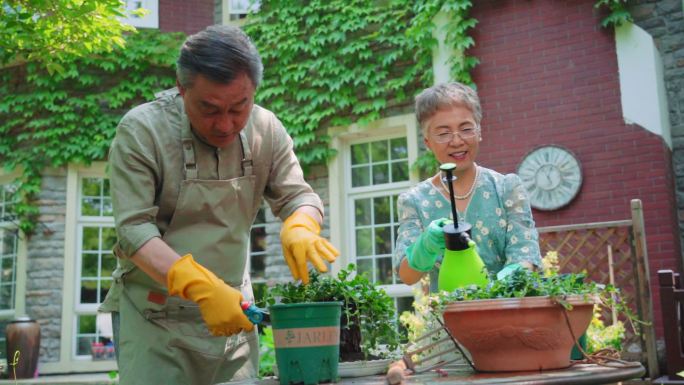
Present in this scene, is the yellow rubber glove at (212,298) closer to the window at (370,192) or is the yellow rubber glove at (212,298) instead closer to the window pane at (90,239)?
the window at (370,192)

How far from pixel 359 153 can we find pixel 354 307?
20.1 feet

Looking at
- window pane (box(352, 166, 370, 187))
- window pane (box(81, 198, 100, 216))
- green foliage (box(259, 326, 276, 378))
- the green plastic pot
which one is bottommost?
green foliage (box(259, 326, 276, 378))

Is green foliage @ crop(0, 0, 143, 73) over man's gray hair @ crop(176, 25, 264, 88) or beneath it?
over

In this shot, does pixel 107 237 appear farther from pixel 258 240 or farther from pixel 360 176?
pixel 360 176

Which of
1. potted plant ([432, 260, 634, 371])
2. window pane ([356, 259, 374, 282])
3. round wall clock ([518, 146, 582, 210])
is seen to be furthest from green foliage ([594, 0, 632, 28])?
potted plant ([432, 260, 634, 371])

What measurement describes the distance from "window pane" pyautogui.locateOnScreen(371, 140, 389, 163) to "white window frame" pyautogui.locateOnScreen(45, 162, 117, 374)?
324cm

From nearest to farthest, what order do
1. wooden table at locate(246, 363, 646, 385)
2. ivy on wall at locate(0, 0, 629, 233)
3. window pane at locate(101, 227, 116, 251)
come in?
wooden table at locate(246, 363, 646, 385), ivy on wall at locate(0, 0, 629, 233), window pane at locate(101, 227, 116, 251)

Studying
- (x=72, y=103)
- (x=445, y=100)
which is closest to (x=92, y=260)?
(x=72, y=103)

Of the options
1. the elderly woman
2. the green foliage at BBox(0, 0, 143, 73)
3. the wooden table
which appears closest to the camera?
the wooden table

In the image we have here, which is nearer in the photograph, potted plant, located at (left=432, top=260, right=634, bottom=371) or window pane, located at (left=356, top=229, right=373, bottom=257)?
potted plant, located at (left=432, top=260, right=634, bottom=371)

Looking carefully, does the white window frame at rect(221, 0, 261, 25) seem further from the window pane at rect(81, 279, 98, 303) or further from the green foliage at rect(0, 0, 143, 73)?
the window pane at rect(81, 279, 98, 303)

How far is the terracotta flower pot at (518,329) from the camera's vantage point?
4.69 feet

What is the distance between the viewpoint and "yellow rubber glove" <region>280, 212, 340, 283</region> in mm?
1728

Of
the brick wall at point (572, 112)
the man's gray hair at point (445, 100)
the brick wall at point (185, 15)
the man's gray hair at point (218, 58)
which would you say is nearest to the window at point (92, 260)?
the brick wall at point (185, 15)
